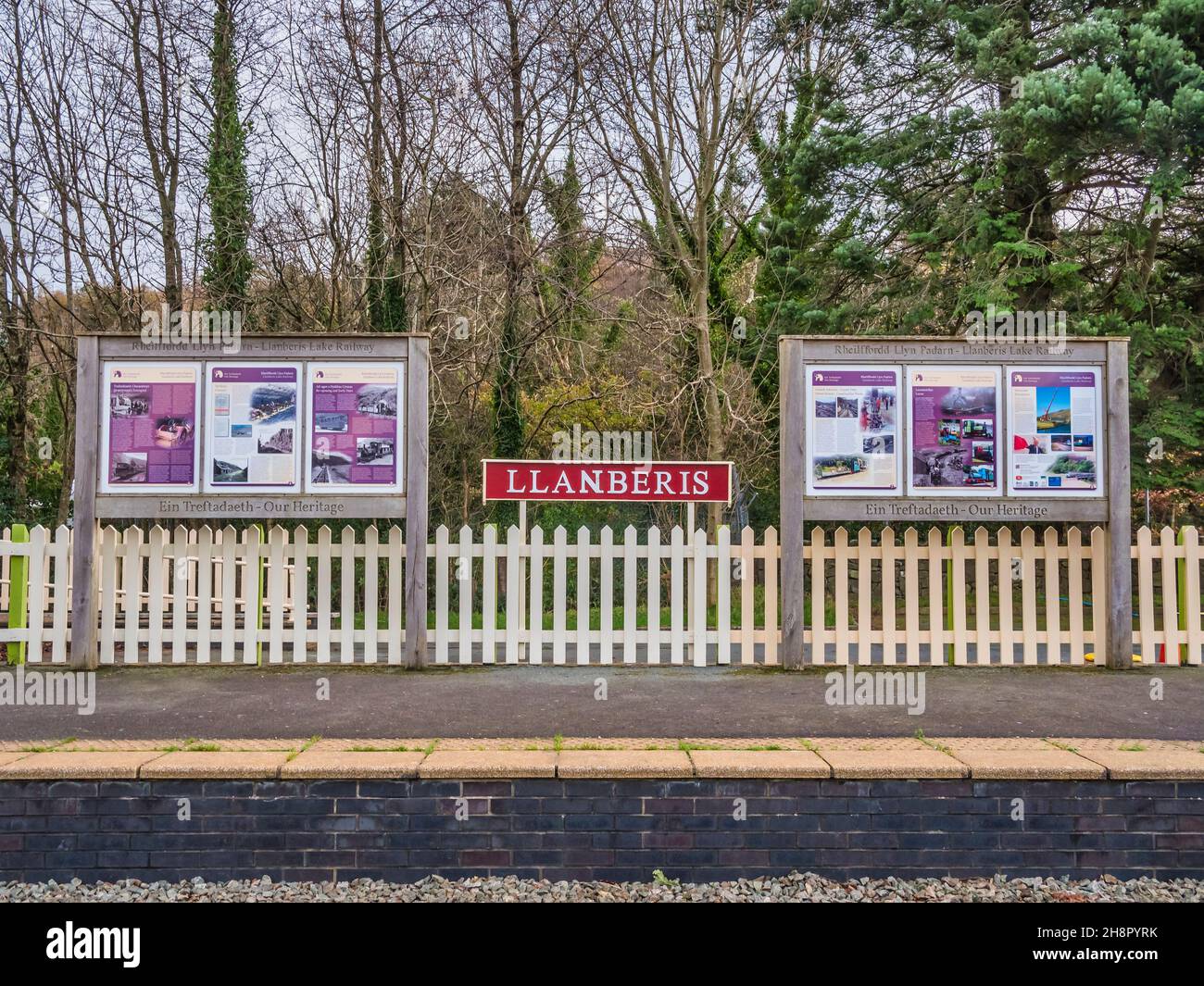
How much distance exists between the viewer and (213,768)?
4.36 m

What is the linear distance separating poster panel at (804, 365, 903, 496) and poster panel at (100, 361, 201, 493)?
5380mm

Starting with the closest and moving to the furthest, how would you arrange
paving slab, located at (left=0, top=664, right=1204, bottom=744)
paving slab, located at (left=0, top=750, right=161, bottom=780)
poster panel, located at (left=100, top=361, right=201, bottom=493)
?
paving slab, located at (left=0, top=750, right=161, bottom=780) < paving slab, located at (left=0, top=664, right=1204, bottom=744) < poster panel, located at (left=100, top=361, right=201, bottom=493)

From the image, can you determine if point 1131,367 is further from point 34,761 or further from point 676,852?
point 34,761

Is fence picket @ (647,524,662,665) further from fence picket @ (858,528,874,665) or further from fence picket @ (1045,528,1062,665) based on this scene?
fence picket @ (1045,528,1062,665)

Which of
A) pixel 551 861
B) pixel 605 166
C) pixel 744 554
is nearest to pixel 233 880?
pixel 551 861

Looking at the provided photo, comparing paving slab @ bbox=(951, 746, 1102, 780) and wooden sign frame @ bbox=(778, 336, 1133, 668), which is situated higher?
wooden sign frame @ bbox=(778, 336, 1133, 668)

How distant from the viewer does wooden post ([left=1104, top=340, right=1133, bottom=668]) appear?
25.6ft

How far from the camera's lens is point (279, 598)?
7988 mm

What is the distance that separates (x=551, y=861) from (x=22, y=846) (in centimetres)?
255

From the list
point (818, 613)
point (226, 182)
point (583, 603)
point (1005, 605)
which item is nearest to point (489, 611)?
point (583, 603)

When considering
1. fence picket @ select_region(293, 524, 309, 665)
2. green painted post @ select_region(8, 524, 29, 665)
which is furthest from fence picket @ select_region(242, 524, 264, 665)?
green painted post @ select_region(8, 524, 29, 665)

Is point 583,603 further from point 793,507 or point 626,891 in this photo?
point 626,891

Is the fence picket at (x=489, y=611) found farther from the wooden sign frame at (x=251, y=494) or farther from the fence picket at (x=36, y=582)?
the fence picket at (x=36, y=582)

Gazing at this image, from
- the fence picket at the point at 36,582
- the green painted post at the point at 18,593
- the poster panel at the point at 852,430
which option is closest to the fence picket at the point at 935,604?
the poster panel at the point at 852,430
